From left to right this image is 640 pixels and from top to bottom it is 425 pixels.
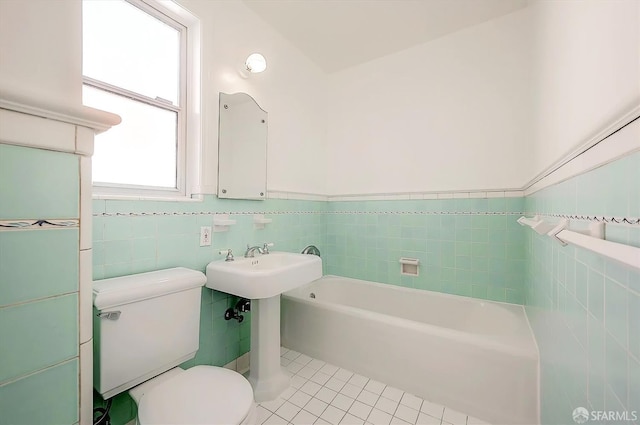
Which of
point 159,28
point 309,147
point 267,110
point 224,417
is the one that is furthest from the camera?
point 309,147

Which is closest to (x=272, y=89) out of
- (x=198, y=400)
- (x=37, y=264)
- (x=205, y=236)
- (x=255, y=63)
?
(x=255, y=63)

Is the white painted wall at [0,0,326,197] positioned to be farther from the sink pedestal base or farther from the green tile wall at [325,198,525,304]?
the sink pedestal base

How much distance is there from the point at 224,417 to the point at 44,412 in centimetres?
47

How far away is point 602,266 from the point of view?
0.57 meters

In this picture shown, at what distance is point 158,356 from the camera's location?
1.11 metres

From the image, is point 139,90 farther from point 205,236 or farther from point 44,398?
point 44,398

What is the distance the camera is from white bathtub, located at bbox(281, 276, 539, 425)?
1.28 meters

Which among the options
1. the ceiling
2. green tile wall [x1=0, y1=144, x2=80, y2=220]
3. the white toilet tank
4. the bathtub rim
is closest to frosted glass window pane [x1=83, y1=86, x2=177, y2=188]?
the white toilet tank

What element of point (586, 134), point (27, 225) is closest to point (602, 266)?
point (586, 134)

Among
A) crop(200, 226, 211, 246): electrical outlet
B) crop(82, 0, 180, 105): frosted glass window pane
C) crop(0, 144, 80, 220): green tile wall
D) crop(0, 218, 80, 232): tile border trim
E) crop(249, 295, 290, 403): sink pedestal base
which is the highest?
crop(82, 0, 180, 105): frosted glass window pane

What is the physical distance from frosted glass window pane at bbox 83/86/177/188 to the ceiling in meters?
1.10

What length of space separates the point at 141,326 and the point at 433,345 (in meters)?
1.46

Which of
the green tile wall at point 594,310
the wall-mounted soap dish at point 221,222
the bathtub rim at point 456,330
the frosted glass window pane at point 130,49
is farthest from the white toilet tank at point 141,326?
the green tile wall at point 594,310

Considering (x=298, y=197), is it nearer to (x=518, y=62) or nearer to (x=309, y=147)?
(x=309, y=147)
